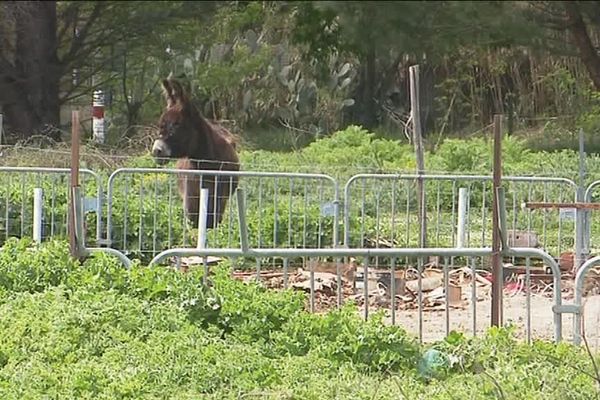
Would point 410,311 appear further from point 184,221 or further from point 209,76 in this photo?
point 209,76

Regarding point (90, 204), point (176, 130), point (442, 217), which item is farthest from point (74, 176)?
point (442, 217)

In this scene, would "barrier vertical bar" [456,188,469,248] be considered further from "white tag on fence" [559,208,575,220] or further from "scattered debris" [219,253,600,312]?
"white tag on fence" [559,208,575,220]

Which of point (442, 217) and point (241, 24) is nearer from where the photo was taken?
point (241, 24)

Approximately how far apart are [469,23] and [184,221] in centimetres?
800

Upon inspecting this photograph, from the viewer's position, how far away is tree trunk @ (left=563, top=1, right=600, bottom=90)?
3.37 metres

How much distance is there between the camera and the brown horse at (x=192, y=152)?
11.1 metres

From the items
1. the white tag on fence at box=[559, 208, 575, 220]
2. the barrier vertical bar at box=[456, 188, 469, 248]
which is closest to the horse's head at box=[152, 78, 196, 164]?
the barrier vertical bar at box=[456, 188, 469, 248]

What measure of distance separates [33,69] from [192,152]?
7973mm

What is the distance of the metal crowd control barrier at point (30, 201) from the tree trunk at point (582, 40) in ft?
23.2

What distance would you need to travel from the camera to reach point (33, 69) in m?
3.91

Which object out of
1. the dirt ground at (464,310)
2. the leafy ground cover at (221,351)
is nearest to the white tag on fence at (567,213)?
the dirt ground at (464,310)

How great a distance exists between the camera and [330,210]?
10.6 metres

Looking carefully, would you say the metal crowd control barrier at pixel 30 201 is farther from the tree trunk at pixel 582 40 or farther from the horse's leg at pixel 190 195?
the tree trunk at pixel 582 40

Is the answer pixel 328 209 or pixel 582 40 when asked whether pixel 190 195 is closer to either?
pixel 328 209
